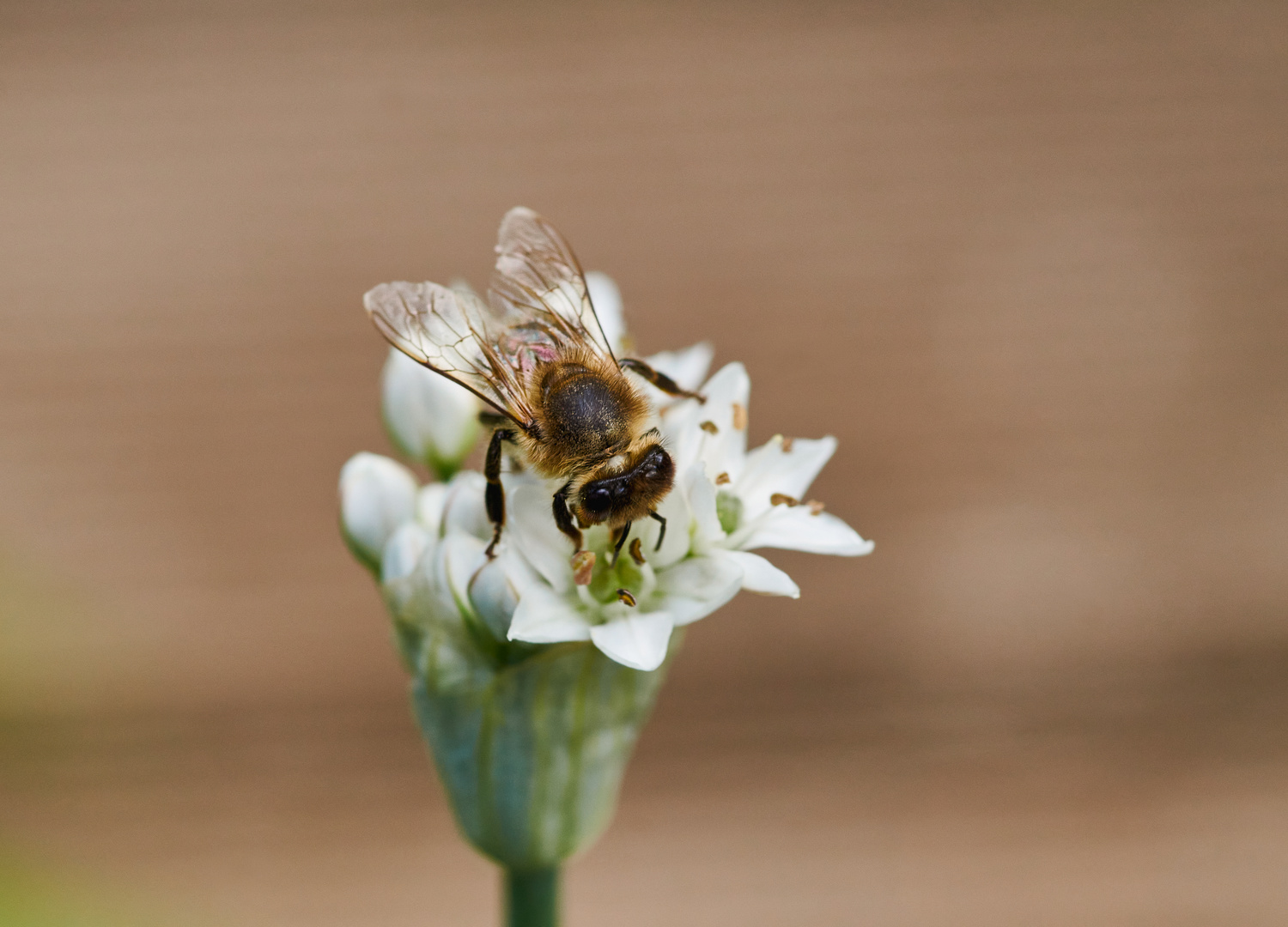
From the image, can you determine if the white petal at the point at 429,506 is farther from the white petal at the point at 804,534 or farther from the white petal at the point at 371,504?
the white petal at the point at 804,534

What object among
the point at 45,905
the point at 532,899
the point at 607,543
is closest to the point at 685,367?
the point at 607,543

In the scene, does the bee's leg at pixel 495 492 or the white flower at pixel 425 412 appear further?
the white flower at pixel 425 412

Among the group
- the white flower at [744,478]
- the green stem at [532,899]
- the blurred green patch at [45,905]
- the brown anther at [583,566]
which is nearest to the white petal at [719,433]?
the white flower at [744,478]

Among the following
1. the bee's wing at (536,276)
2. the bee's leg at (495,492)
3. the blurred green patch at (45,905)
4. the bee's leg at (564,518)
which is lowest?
the blurred green patch at (45,905)

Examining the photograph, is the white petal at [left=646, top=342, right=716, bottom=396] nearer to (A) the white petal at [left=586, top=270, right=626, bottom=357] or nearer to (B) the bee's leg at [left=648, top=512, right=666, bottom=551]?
(A) the white petal at [left=586, top=270, right=626, bottom=357]

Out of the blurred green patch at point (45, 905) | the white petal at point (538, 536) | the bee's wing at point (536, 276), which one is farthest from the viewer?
the bee's wing at point (536, 276)

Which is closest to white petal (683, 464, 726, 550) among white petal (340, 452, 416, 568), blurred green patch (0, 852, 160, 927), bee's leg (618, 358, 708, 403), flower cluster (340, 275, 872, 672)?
Answer: flower cluster (340, 275, 872, 672)

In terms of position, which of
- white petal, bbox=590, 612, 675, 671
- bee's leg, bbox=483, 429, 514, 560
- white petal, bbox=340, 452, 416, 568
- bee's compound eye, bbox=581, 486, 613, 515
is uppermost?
white petal, bbox=340, 452, 416, 568

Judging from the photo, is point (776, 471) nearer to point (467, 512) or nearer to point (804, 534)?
point (804, 534)
